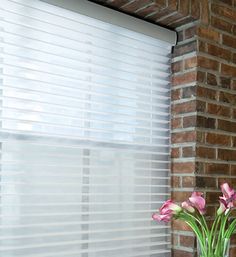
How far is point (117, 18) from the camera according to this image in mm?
2230

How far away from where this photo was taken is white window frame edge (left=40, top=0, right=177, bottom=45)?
2.06m

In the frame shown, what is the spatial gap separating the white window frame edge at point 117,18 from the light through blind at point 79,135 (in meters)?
0.04

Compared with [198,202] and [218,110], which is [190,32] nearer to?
[218,110]

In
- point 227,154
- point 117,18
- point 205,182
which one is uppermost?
point 117,18

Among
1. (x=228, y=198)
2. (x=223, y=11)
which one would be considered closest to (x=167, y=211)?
(x=228, y=198)

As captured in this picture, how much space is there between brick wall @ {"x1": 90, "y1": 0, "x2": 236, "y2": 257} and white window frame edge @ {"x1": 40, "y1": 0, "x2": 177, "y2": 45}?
0.04 meters

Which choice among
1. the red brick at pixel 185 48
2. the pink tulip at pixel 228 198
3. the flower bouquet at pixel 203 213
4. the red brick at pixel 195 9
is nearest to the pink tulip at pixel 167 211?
the flower bouquet at pixel 203 213

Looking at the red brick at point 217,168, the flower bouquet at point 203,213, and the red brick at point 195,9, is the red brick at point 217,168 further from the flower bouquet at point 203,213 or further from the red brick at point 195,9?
the red brick at point 195,9

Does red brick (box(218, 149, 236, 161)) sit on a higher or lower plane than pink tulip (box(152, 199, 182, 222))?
higher

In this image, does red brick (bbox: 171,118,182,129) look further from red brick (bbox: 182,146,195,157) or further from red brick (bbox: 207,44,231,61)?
red brick (bbox: 207,44,231,61)

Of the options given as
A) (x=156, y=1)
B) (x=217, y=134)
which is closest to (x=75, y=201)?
(x=217, y=134)

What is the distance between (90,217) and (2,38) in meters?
0.97

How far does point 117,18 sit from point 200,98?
0.65 meters

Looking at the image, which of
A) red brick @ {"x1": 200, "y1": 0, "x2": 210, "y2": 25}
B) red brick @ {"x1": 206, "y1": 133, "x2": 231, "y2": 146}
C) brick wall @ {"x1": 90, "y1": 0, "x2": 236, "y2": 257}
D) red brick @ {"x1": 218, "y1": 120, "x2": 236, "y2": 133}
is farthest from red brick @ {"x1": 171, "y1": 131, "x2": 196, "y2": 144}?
red brick @ {"x1": 200, "y1": 0, "x2": 210, "y2": 25}
